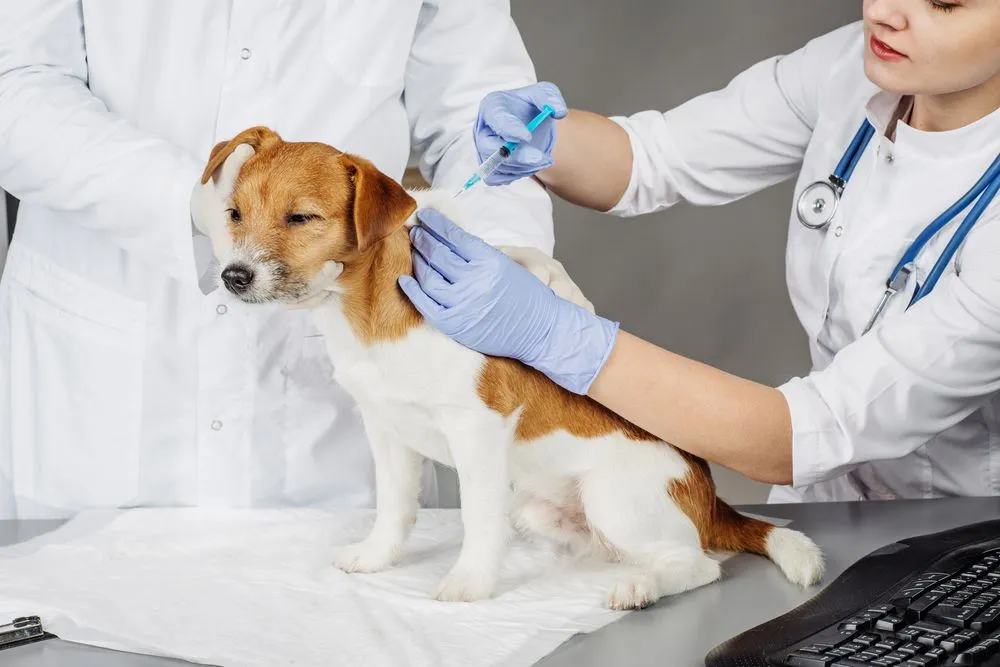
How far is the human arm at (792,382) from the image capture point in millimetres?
1359

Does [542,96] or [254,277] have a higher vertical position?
[542,96]

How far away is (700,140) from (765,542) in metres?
0.80

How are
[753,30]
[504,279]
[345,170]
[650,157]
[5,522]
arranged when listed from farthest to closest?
[753,30]
[650,157]
[5,522]
[504,279]
[345,170]

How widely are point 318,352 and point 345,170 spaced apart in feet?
1.54

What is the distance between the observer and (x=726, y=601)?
1251 millimetres

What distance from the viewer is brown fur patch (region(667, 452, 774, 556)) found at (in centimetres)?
138

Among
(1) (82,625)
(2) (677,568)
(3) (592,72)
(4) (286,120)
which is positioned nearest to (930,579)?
(2) (677,568)

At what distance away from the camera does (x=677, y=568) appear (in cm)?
129

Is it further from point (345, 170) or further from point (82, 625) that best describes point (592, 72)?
point (82, 625)

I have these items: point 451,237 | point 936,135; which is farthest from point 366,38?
point 936,135

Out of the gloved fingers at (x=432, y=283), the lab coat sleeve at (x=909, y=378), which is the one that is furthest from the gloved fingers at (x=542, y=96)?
the lab coat sleeve at (x=909, y=378)

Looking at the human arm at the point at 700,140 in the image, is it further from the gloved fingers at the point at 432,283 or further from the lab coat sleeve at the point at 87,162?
the lab coat sleeve at the point at 87,162

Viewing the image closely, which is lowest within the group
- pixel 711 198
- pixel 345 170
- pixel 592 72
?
pixel 345 170

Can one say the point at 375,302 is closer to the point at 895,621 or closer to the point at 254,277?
the point at 254,277
